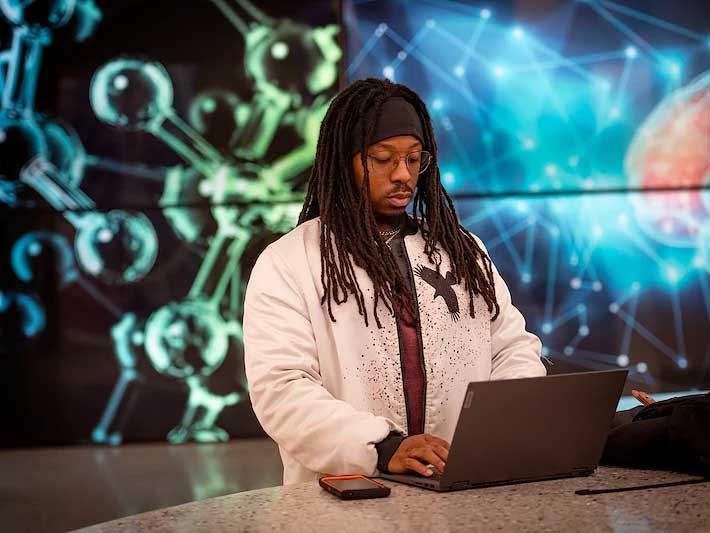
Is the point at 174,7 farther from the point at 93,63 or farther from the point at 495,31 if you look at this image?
the point at 495,31

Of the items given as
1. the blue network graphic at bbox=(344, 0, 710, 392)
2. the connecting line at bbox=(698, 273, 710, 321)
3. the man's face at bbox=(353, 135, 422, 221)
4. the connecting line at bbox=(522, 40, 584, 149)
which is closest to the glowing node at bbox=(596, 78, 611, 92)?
the blue network graphic at bbox=(344, 0, 710, 392)

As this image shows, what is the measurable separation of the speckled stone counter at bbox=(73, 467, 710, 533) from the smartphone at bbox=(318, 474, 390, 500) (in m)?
0.01

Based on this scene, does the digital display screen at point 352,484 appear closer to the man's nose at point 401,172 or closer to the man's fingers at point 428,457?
the man's fingers at point 428,457

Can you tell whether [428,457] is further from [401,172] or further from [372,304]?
[401,172]

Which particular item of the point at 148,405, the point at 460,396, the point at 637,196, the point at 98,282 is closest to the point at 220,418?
the point at 148,405

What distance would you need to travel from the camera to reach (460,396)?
196 centimetres

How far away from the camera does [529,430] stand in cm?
147

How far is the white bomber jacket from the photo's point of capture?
1698 millimetres

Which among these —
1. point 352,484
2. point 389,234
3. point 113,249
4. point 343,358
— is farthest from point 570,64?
point 352,484

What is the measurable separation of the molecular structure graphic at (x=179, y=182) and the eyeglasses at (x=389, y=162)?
266 centimetres

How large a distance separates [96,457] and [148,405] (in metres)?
0.36

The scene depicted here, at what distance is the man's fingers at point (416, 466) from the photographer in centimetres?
152

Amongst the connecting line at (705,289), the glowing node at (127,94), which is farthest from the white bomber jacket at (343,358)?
the glowing node at (127,94)

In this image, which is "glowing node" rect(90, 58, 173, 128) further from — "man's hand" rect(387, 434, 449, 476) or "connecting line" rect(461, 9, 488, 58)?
"man's hand" rect(387, 434, 449, 476)
